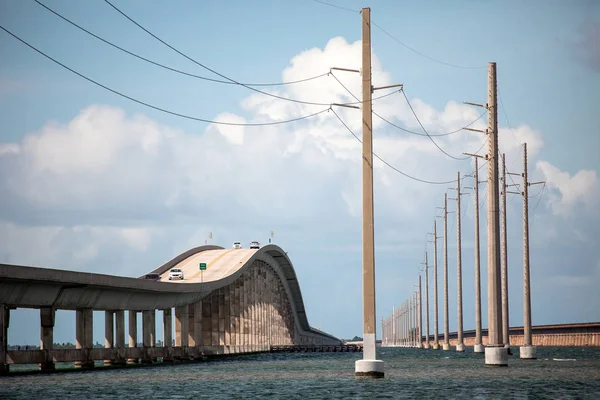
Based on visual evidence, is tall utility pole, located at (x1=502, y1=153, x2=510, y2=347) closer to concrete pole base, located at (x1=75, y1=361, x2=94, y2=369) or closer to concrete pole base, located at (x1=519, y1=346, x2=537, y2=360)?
concrete pole base, located at (x1=519, y1=346, x2=537, y2=360)

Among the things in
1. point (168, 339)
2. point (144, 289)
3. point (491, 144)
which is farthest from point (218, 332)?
point (491, 144)

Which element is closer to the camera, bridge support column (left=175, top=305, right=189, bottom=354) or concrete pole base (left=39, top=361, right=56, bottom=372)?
concrete pole base (left=39, top=361, right=56, bottom=372)

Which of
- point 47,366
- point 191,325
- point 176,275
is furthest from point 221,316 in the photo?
point 47,366

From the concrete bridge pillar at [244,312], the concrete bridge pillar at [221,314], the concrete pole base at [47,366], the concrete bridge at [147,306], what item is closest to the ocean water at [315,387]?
the concrete bridge at [147,306]

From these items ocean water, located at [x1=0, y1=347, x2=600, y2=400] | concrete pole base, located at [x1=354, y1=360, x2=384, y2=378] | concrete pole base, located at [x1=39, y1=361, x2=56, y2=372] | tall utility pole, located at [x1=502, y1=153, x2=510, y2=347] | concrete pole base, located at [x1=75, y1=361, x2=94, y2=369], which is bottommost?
concrete pole base, located at [x1=75, y1=361, x2=94, y2=369]

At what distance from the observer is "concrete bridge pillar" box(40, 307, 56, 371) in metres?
74.8

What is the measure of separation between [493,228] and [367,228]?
20839mm

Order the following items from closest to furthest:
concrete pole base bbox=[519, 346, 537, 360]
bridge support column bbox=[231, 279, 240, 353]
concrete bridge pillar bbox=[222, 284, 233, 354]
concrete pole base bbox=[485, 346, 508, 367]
Answer: 1. concrete pole base bbox=[485, 346, 508, 367]
2. concrete pole base bbox=[519, 346, 537, 360]
3. concrete bridge pillar bbox=[222, 284, 233, 354]
4. bridge support column bbox=[231, 279, 240, 353]

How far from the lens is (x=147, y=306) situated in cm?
9719

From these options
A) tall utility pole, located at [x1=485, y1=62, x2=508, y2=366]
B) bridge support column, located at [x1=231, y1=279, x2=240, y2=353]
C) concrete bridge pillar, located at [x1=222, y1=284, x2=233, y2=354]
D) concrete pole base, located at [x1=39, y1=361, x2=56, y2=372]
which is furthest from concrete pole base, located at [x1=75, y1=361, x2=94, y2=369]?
bridge support column, located at [x1=231, y1=279, x2=240, y2=353]

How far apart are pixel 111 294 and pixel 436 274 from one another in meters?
101

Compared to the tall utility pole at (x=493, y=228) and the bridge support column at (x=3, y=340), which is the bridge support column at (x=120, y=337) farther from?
the tall utility pole at (x=493, y=228)

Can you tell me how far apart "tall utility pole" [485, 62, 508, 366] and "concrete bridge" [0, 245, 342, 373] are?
28603mm

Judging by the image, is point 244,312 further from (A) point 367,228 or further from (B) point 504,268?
(A) point 367,228
